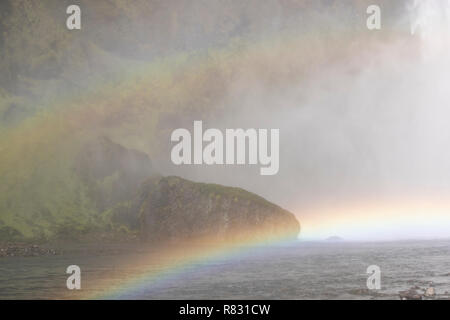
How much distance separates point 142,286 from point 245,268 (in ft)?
117

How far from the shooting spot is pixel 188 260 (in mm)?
136875
